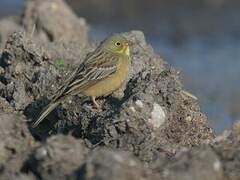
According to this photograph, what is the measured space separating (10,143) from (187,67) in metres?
12.8

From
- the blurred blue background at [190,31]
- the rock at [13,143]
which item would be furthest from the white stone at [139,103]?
the blurred blue background at [190,31]

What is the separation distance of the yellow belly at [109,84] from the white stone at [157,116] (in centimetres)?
145

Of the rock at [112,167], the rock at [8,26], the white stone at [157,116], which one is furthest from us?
the rock at [8,26]

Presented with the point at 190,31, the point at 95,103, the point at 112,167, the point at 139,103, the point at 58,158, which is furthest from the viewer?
the point at 190,31

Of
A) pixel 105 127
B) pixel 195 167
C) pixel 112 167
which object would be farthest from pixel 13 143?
pixel 195 167

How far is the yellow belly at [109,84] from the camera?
10.0 m

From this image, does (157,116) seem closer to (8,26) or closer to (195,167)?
(195,167)

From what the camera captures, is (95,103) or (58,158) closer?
(58,158)

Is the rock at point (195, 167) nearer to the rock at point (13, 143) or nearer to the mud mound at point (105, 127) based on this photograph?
the mud mound at point (105, 127)

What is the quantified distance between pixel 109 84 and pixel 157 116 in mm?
1693

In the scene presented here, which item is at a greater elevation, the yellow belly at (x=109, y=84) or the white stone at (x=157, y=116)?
the yellow belly at (x=109, y=84)

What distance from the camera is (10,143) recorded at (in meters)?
7.28

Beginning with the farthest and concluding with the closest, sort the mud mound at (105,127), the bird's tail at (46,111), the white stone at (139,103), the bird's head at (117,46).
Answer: the bird's head at (117,46), the bird's tail at (46,111), the white stone at (139,103), the mud mound at (105,127)

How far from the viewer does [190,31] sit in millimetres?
23203
